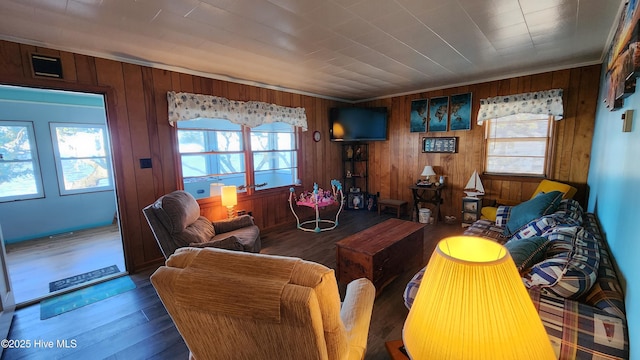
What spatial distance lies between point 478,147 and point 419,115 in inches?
43.2

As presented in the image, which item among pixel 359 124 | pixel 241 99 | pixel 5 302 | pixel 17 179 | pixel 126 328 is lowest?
pixel 126 328

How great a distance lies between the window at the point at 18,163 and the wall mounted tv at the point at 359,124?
4898 mm

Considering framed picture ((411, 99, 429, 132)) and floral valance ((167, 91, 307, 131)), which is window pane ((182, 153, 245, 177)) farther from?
framed picture ((411, 99, 429, 132))

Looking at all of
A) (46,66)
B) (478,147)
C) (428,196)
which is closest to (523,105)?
(478,147)

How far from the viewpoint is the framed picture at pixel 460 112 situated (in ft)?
13.6

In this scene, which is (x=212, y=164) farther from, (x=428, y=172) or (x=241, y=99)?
(x=428, y=172)

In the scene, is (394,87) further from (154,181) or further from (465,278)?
(465,278)

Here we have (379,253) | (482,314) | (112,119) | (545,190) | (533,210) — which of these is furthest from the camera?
(545,190)

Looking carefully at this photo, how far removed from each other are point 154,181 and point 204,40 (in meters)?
1.71

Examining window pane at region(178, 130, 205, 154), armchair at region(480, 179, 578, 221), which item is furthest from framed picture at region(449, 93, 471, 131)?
window pane at region(178, 130, 205, 154)

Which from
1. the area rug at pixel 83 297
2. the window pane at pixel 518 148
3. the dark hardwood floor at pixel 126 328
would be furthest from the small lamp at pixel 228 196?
the window pane at pixel 518 148

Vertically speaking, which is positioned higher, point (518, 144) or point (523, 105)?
point (523, 105)

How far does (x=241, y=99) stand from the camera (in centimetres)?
380

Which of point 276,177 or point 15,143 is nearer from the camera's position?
point 15,143
